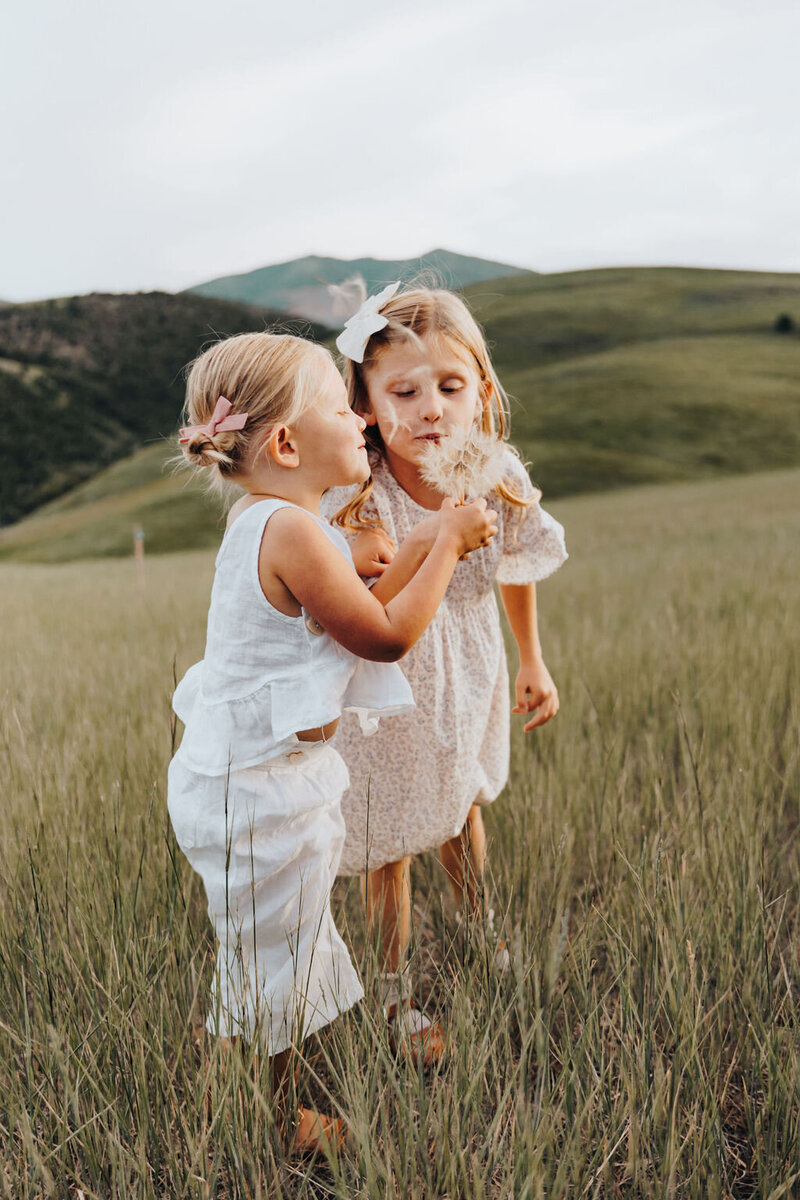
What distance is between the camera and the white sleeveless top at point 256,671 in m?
1.35

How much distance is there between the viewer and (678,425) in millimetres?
32938

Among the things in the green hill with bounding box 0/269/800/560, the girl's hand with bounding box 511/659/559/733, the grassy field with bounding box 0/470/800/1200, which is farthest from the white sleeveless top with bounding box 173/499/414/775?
the green hill with bounding box 0/269/800/560

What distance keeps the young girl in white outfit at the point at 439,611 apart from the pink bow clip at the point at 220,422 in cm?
35

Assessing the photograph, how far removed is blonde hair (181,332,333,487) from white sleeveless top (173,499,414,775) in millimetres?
115

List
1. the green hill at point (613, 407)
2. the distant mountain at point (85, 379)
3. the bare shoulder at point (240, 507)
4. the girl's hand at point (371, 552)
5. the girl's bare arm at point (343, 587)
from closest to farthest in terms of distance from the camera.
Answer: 1. the girl's bare arm at point (343, 587)
2. the bare shoulder at point (240, 507)
3. the girl's hand at point (371, 552)
4. the green hill at point (613, 407)
5. the distant mountain at point (85, 379)

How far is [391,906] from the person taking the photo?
6.08 feet

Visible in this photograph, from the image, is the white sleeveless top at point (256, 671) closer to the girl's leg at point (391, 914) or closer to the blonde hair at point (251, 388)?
the blonde hair at point (251, 388)

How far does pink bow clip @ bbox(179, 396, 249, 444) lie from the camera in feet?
4.42

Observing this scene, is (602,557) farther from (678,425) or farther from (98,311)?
(98,311)

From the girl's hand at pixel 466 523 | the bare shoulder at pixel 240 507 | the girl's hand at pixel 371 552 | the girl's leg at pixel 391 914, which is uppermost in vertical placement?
the bare shoulder at pixel 240 507

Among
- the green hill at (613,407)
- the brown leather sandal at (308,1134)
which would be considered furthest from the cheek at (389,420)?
the green hill at (613,407)

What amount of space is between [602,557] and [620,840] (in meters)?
7.68

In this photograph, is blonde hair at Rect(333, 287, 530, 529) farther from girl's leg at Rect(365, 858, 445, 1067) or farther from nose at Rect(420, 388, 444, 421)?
girl's leg at Rect(365, 858, 445, 1067)

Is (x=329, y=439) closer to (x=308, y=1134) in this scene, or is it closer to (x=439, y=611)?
(x=439, y=611)
